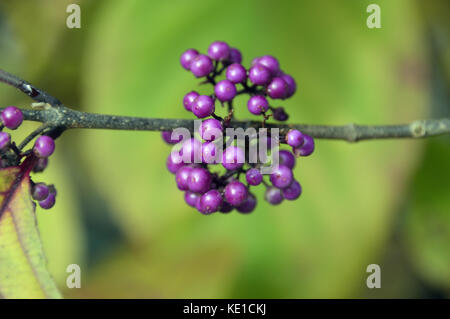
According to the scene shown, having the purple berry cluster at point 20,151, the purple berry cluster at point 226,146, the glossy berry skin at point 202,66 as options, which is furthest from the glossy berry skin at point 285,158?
the purple berry cluster at point 20,151

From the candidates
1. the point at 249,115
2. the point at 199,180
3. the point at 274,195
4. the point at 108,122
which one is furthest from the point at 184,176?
the point at 249,115

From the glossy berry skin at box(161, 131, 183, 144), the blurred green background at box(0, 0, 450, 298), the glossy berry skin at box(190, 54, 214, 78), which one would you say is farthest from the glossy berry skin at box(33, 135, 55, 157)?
the blurred green background at box(0, 0, 450, 298)

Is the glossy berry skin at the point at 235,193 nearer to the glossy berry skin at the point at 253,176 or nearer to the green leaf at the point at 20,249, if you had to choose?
the glossy berry skin at the point at 253,176

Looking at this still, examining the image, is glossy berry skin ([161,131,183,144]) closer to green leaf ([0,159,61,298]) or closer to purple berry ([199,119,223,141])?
purple berry ([199,119,223,141])

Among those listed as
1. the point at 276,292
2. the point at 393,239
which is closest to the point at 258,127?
the point at 276,292

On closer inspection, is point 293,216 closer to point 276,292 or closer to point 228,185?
point 276,292

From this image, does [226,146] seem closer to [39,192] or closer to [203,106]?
[203,106]
